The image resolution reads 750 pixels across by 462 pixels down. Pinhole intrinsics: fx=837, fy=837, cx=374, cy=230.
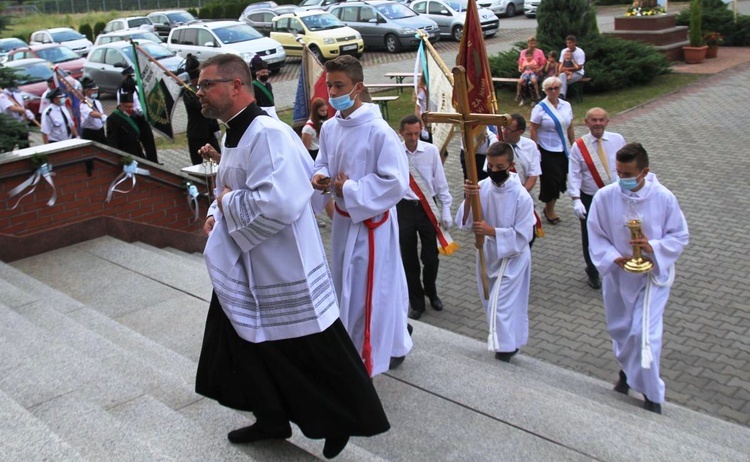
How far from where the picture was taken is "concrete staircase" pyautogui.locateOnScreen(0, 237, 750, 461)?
3848mm

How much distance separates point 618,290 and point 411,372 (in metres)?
1.56

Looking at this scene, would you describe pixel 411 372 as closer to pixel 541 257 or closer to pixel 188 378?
pixel 188 378

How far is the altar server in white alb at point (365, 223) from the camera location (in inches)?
200

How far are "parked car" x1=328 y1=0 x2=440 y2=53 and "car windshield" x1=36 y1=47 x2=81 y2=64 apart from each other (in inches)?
351

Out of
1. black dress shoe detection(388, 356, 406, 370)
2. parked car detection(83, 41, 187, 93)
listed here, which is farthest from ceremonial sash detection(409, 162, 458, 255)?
parked car detection(83, 41, 187, 93)

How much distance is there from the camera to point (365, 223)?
5125 mm

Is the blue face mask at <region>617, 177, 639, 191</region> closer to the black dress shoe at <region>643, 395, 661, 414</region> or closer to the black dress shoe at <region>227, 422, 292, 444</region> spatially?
the black dress shoe at <region>643, 395, 661, 414</region>

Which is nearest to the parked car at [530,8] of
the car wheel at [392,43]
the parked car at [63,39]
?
the car wheel at [392,43]

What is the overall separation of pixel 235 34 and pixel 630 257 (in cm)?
2077

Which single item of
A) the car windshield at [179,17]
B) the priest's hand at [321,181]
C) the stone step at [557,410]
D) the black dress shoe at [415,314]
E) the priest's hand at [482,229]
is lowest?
the black dress shoe at [415,314]

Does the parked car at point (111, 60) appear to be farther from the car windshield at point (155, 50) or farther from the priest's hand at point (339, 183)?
the priest's hand at point (339, 183)

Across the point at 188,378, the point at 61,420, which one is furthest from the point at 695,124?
the point at 61,420

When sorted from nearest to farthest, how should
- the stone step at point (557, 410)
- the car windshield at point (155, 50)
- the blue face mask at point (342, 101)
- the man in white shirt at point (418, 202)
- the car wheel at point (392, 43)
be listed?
1. the stone step at point (557, 410)
2. the blue face mask at point (342, 101)
3. the man in white shirt at point (418, 202)
4. the car windshield at point (155, 50)
5. the car wheel at point (392, 43)

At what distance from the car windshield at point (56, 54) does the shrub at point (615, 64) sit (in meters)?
13.1
